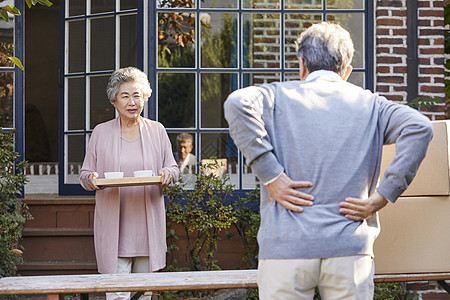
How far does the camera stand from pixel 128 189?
154 inches

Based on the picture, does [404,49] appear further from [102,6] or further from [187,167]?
[102,6]

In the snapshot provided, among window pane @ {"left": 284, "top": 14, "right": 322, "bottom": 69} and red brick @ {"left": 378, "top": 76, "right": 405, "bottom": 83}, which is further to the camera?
window pane @ {"left": 284, "top": 14, "right": 322, "bottom": 69}

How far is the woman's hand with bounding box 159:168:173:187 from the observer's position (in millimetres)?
3760

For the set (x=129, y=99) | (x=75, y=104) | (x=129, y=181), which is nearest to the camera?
(x=129, y=181)

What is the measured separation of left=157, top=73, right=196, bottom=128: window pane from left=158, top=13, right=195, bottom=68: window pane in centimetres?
11

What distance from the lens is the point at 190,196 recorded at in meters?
5.01

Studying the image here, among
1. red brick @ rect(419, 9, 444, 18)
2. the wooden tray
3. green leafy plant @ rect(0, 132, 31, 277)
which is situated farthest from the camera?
red brick @ rect(419, 9, 444, 18)

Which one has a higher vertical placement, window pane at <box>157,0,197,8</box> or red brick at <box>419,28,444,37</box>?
window pane at <box>157,0,197,8</box>

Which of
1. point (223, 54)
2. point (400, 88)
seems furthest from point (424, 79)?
point (223, 54)

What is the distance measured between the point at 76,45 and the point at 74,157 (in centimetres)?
98

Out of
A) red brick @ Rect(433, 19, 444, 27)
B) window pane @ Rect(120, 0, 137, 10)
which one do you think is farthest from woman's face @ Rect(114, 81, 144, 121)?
red brick @ Rect(433, 19, 444, 27)

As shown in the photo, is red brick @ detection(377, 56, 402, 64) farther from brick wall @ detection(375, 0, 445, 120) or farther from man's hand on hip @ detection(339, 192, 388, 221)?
man's hand on hip @ detection(339, 192, 388, 221)

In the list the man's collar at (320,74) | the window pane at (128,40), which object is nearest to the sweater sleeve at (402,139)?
the man's collar at (320,74)

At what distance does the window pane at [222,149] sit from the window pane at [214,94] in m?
0.11
